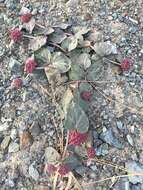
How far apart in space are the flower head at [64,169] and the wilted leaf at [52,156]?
0.07 metres

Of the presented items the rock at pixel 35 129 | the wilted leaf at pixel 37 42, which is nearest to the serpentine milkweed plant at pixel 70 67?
the wilted leaf at pixel 37 42

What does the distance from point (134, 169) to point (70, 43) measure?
92cm

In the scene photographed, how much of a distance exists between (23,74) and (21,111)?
261 millimetres

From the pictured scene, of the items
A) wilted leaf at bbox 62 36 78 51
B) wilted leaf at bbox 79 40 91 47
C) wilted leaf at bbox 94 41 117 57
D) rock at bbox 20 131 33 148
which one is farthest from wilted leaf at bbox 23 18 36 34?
rock at bbox 20 131 33 148

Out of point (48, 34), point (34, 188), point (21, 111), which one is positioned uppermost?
point (48, 34)

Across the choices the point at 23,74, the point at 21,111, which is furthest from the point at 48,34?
the point at 21,111

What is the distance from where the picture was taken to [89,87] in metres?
3.36

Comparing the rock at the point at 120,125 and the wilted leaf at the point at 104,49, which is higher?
the wilted leaf at the point at 104,49

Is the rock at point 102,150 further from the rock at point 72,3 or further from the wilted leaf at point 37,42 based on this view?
the rock at point 72,3

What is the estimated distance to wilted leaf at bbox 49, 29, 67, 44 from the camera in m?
3.54

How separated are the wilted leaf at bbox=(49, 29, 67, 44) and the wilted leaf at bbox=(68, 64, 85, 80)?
0.22 m

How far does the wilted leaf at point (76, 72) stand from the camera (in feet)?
11.1

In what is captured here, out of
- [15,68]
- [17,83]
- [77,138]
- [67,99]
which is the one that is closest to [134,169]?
[77,138]

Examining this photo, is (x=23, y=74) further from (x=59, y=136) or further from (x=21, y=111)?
(x=59, y=136)
